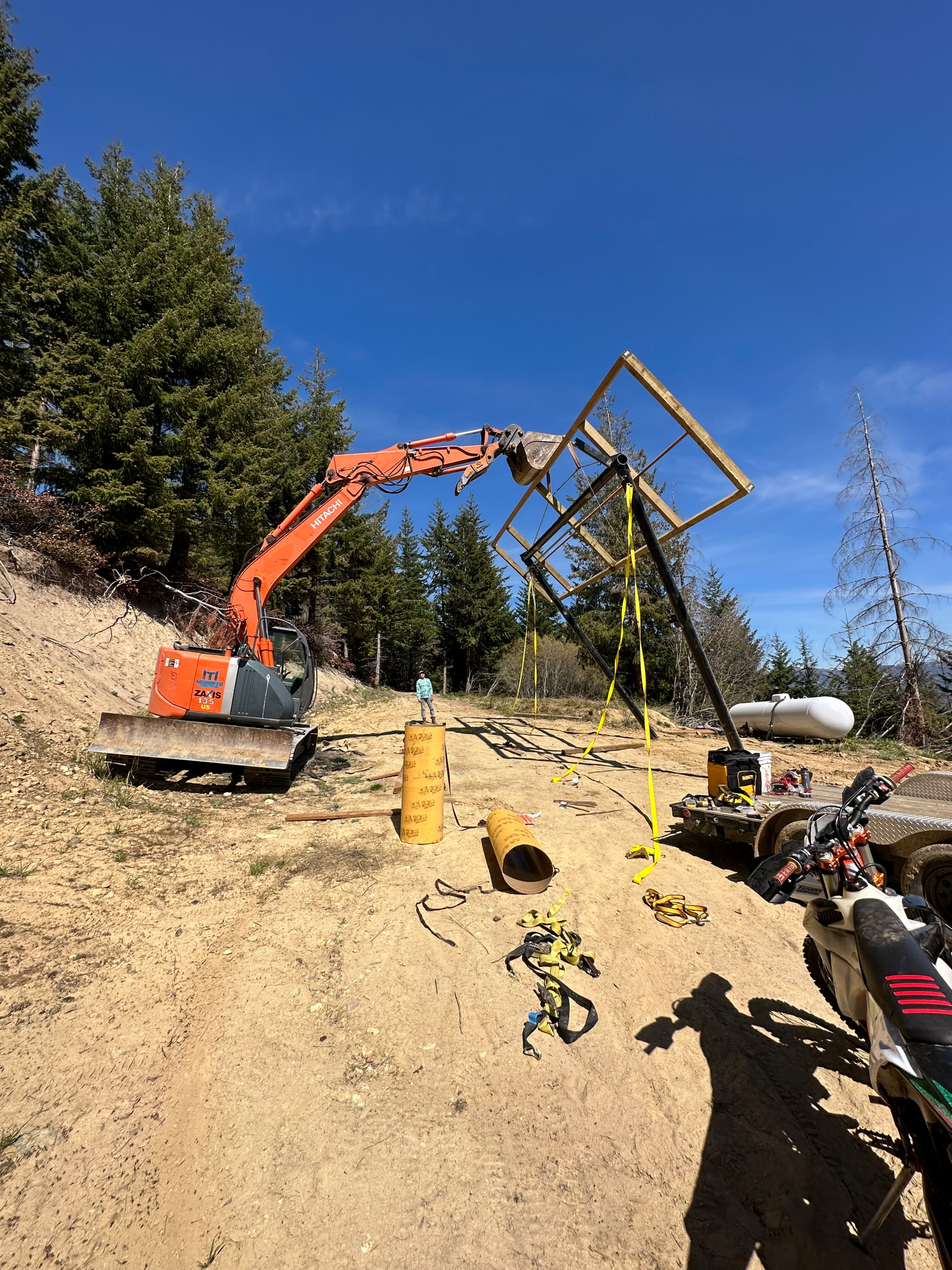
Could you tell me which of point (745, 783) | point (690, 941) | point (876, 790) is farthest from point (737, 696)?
point (876, 790)

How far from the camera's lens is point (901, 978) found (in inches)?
75.9

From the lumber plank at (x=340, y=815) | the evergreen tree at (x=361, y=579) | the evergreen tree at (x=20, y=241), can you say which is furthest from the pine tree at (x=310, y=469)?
the lumber plank at (x=340, y=815)

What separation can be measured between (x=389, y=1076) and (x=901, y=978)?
2616 mm

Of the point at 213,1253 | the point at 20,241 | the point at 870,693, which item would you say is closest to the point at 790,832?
the point at 213,1253

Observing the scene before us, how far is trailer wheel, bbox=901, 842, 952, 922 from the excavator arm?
8.13 meters

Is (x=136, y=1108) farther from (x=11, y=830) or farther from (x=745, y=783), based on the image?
(x=745, y=783)

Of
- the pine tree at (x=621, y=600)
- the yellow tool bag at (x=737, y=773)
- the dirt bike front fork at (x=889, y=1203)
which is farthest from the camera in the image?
the pine tree at (x=621, y=600)

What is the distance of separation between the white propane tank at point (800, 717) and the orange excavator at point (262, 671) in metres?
8.00

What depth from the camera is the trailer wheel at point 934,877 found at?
4137 millimetres

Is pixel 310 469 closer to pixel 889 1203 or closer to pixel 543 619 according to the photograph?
pixel 543 619

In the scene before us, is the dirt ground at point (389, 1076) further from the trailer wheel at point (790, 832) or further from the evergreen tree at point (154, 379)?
the evergreen tree at point (154, 379)

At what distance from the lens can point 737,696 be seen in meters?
23.2

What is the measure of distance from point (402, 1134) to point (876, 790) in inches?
118

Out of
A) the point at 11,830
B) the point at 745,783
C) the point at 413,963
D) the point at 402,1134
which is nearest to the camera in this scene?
the point at 402,1134
